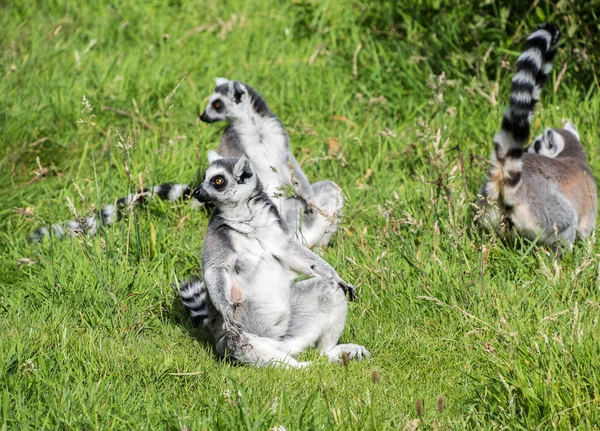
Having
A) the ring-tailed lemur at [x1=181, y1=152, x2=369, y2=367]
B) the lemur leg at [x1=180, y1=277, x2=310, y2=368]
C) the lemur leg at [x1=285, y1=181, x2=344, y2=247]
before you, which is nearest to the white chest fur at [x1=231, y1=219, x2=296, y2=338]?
the ring-tailed lemur at [x1=181, y1=152, x2=369, y2=367]

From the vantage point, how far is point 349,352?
3.75m

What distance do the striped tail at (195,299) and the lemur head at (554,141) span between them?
101 inches

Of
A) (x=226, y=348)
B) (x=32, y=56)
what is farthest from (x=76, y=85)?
(x=226, y=348)

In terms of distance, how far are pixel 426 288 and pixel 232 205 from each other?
109 centimetres

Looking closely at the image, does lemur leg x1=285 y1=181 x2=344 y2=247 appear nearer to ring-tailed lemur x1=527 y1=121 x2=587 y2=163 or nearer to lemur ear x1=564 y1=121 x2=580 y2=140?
ring-tailed lemur x1=527 y1=121 x2=587 y2=163

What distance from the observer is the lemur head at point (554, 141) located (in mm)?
5367

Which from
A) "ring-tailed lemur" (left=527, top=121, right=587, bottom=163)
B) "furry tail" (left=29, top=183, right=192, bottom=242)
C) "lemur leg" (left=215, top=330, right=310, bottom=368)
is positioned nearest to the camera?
"lemur leg" (left=215, top=330, right=310, bottom=368)

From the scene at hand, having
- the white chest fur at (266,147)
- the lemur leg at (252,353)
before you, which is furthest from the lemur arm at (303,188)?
the lemur leg at (252,353)

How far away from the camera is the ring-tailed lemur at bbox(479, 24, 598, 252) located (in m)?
4.60

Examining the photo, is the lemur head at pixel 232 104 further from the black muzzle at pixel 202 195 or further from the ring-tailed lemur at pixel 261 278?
the black muzzle at pixel 202 195

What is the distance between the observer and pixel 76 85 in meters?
6.59

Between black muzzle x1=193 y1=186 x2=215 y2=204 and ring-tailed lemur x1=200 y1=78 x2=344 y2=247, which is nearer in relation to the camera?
black muzzle x1=193 y1=186 x2=215 y2=204

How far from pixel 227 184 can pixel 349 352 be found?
1.00 metres

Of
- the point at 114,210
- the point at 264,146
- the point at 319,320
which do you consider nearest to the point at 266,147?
the point at 264,146
